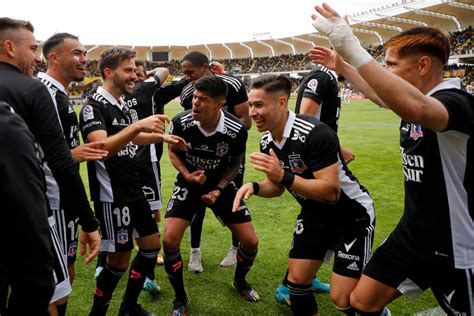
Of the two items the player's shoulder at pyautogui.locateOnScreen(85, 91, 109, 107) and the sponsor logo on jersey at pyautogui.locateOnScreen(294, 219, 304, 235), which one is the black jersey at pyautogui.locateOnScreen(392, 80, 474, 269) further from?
the player's shoulder at pyautogui.locateOnScreen(85, 91, 109, 107)

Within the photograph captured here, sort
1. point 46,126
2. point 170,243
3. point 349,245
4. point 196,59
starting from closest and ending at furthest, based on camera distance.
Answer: point 46,126 → point 349,245 → point 170,243 → point 196,59

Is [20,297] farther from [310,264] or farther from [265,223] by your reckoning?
[265,223]

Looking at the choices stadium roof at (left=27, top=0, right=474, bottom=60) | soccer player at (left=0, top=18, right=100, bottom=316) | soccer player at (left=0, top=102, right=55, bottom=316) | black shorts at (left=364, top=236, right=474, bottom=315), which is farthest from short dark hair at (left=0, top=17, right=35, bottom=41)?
stadium roof at (left=27, top=0, right=474, bottom=60)

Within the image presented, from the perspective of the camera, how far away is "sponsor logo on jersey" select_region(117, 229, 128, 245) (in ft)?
12.1

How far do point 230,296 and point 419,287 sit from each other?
2155 millimetres

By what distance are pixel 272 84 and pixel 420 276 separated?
1937 mm

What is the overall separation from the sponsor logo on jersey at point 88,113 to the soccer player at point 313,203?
4.79 feet

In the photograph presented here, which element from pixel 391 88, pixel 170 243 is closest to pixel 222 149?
pixel 170 243

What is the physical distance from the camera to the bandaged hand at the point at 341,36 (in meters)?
2.04

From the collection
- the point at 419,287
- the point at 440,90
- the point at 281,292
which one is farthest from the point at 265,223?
the point at 440,90

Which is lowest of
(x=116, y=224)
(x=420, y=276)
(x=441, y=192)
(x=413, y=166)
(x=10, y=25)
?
Result: (x=116, y=224)

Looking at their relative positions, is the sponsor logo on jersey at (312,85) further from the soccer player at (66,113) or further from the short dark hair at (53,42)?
the short dark hair at (53,42)

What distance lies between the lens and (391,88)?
1917 millimetres

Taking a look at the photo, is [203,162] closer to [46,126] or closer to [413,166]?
[46,126]
